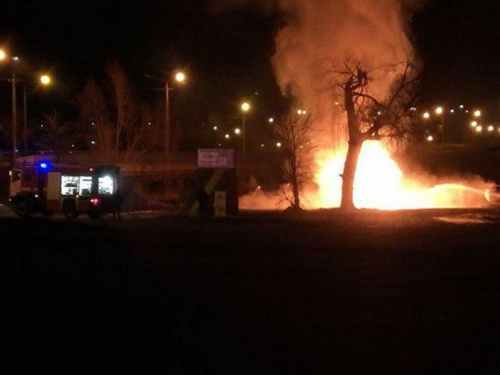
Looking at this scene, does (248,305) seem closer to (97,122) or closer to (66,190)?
(66,190)

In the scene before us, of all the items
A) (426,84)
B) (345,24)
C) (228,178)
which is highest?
(345,24)

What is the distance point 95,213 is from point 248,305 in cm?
2327

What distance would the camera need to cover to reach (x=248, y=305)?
11.7 metres

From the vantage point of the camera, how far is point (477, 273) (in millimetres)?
15414

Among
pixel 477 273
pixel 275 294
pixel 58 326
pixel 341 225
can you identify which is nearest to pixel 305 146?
pixel 341 225

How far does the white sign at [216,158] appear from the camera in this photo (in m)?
36.1

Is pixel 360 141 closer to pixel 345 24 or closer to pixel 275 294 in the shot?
pixel 345 24

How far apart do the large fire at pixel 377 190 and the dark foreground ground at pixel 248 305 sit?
22.3m

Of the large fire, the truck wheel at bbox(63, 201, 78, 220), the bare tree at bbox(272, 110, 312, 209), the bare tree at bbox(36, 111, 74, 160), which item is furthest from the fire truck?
the bare tree at bbox(36, 111, 74, 160)

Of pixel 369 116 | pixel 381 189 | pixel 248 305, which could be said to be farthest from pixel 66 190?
pixel 248 305

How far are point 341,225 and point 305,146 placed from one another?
14518mm

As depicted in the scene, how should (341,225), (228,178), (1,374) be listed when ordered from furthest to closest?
1. (228,178)
2. (341,225)
3. (1,374)

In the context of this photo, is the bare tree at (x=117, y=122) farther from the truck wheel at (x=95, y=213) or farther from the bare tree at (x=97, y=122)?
the truck wheel at (x=95, y=213)

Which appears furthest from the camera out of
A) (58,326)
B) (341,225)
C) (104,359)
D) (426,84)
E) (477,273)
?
(426,84)
